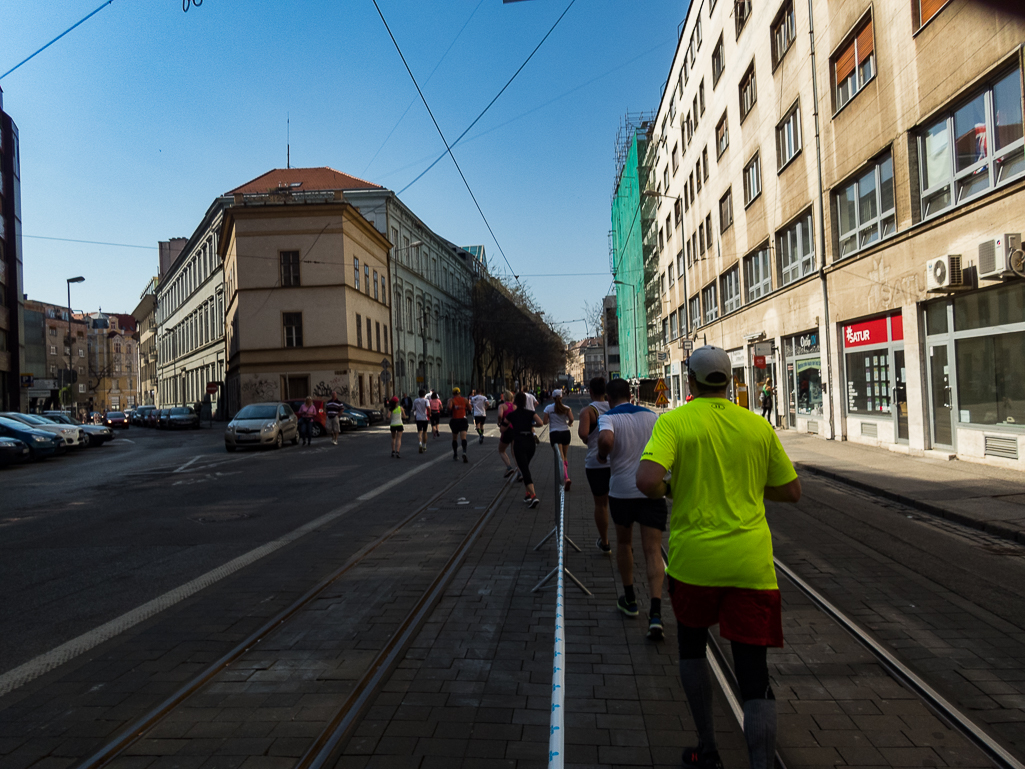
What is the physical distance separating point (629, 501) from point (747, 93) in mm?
25662

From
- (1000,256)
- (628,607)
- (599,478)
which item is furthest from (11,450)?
(1000,256)

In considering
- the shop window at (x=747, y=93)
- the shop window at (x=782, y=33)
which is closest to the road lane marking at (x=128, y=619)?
the shop window at (x=782, y=33)

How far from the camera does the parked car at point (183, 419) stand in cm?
4316

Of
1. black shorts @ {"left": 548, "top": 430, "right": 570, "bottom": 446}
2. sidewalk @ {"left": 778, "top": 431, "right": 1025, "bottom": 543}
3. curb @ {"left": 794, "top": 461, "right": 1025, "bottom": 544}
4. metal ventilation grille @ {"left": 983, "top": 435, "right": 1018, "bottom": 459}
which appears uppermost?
black shorts @ {"left": 548, "top": 430, "right": 570, "bottom": 446}

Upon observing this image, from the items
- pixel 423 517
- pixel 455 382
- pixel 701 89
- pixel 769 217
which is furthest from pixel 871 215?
pixel 455 382

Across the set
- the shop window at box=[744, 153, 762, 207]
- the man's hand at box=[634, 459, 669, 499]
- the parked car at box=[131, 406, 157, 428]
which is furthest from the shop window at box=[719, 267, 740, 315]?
the parked car at box=[131, 406, 157, 428]

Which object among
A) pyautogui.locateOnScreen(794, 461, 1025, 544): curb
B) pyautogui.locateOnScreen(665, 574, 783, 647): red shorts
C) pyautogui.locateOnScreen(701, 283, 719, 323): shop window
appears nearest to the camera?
pyautogui.locateOnScreen(665, 574, 783, 647): red shorts

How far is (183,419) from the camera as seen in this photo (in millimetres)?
43188

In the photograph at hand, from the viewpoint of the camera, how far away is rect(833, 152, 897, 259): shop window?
1625cm

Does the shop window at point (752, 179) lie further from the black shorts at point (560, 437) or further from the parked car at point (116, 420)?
the parked car at point (116, 420)

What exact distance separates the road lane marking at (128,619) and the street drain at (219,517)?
1286 millimetres

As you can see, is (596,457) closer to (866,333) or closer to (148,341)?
(866,333)

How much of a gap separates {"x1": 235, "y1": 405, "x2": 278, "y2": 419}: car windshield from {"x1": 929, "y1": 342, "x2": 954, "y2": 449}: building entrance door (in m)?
18.3

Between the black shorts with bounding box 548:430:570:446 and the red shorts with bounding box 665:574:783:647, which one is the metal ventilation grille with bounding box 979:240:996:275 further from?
the red shorts with bounding box 665:574:783:647
